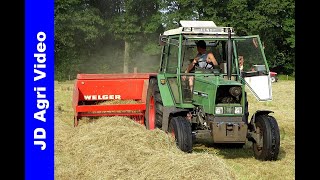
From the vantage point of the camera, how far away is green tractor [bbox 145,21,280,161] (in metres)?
8.03

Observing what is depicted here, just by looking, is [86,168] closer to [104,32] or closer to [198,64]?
[198,64]

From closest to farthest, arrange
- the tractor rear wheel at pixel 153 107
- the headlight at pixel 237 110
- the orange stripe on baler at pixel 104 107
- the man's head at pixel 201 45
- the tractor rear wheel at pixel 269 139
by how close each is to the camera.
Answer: the headlight at pixel 237 110, the tractor rear wheel at pixel 269 139, the man's head at pixel 201 45, the tractor rear wheel at pixel 153 107, the orange stripe on baler at pixel 104 107

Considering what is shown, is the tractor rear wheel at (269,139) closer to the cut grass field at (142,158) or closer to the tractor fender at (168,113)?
the cut grass field at (142,158)

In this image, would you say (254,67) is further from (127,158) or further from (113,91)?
(113,91)

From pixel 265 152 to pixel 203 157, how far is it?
2.21 meters

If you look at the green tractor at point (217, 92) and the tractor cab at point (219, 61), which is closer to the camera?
the green tractor at point (217, 92)

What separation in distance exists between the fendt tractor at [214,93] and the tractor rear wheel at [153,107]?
19 millimetres

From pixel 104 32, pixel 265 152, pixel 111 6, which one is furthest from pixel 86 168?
pixel 111 6

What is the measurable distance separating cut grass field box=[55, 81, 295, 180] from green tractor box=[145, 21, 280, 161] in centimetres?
34

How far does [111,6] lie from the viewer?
3747 centimetres

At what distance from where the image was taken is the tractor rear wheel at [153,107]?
9.68 meters

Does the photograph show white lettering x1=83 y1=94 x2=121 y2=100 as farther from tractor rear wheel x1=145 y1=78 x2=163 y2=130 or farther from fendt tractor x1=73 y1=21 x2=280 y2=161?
tractor rear wheel x1=145 y1=78 x2=163 y2=130

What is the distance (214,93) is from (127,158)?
189 centimetres

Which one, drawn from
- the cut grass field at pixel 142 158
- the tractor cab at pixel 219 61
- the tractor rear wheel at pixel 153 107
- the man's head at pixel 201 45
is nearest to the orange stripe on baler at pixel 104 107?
the cut grass field at pixel 142 158
